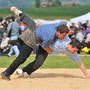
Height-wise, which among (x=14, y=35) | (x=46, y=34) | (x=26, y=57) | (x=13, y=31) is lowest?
(x=14, y=35)

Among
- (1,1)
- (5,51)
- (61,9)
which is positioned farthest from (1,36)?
(61,9)

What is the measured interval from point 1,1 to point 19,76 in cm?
1217

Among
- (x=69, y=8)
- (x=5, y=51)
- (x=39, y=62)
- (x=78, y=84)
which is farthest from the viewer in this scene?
(x=69, y=8)

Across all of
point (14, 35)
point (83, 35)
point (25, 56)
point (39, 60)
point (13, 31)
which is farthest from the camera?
point (83, 35)

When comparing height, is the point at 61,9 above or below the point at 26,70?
below

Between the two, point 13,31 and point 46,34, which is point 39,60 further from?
point 13,31

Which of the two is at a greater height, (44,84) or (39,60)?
(39,60)

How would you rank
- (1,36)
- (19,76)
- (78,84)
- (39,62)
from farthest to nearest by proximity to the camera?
(1,36)
(19,76)
(39,62)
(78,84)

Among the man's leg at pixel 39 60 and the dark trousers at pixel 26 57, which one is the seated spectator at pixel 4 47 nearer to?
the dark trousers at pixel 26 57

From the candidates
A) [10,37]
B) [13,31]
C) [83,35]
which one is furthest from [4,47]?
[83,35]

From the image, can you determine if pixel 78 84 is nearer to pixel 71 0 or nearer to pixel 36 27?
pixel 36 27

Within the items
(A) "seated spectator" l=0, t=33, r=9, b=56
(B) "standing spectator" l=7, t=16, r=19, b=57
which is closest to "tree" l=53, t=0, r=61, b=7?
(A) "seated spectator" l=0, t=33, r=9, b=56

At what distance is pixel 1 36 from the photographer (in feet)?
50.2

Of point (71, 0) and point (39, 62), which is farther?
point (71, 0)
